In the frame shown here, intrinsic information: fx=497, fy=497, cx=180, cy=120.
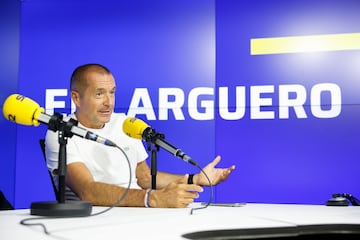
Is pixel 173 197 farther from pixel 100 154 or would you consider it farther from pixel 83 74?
pixel 83 74

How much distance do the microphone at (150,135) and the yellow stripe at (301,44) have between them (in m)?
1.44

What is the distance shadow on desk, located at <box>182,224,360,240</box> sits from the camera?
1.18 meters

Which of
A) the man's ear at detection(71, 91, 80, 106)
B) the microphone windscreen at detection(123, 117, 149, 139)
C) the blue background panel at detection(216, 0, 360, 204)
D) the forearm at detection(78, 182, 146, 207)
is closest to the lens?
the forearm at detection(78, 182, 146, 207)

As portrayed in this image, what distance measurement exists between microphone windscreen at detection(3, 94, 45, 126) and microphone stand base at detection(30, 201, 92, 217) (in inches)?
10.7

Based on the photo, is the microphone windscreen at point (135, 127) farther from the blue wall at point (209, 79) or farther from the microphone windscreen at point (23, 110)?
the blue wall at point (209, 79)

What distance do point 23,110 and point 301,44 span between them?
7.52ft

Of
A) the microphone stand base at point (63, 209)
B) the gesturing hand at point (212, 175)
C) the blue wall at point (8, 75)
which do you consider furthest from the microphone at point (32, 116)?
the blue wall at point (8, 75)

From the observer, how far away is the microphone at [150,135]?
186cm

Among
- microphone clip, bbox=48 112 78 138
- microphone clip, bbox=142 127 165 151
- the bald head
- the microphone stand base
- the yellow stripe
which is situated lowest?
the microphone stand base

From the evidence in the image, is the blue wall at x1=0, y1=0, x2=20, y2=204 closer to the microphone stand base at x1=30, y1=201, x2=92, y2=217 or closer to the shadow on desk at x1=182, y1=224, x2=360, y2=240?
the microphone stand base at x1=30, y1=201, x2=92, y2=217

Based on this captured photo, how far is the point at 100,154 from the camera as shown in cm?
327

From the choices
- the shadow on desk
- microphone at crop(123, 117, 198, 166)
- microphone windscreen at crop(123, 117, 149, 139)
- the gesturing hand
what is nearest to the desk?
the shadow on desk

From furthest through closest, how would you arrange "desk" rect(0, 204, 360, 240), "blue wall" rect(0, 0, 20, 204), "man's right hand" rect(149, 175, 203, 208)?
1. "blue wall" rect(0, 0, 20, 204)
2. "man's right hand" rect(149, 175, 203, 208)
3. "desk" rect(0, 204, 360, 240)

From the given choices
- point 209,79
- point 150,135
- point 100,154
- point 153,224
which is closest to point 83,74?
point 100,154
